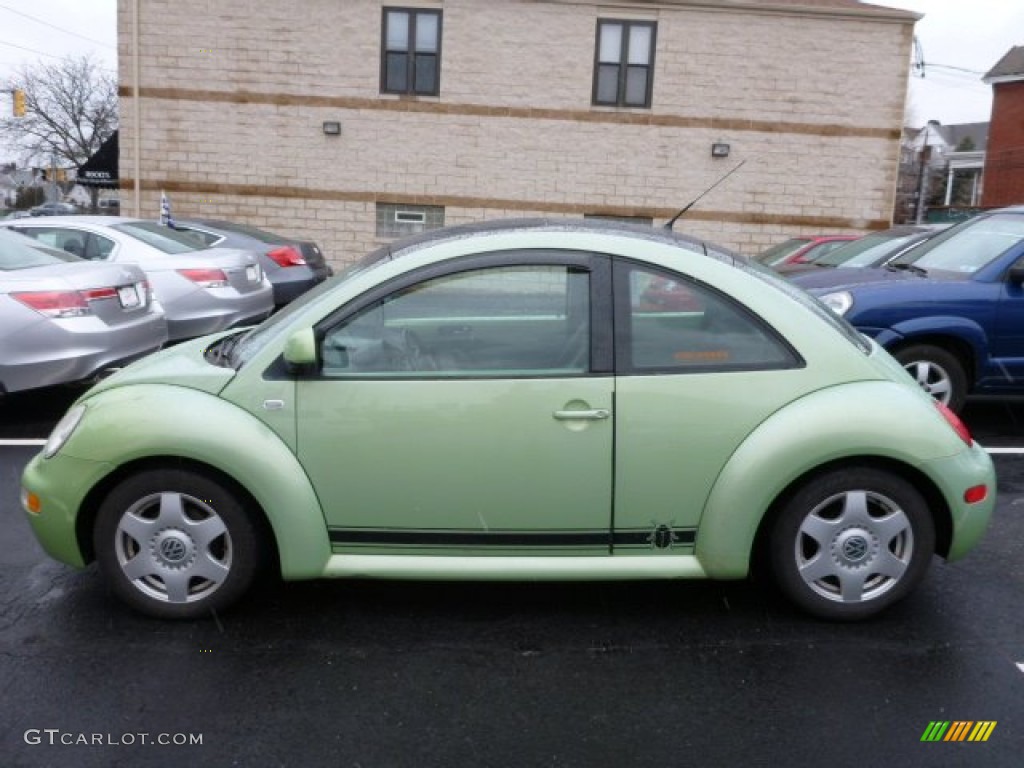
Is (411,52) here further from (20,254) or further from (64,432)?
(64,432)

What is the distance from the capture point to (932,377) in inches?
264

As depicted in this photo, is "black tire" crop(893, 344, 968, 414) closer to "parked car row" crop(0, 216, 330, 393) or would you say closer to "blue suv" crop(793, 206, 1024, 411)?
"blue suv" crop(793, 206, 1024, 411)

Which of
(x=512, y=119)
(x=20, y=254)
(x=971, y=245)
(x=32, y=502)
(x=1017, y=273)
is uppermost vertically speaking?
(x=512, y=119)

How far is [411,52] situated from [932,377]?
1463cm

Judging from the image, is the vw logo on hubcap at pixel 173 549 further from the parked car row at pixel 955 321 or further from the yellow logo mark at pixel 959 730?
the parked car row at pixel 955 321

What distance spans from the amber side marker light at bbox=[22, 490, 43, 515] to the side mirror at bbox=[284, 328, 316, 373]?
1.15m

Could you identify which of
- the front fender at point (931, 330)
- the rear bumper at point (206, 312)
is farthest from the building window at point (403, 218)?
the front fender at point (931, 330)

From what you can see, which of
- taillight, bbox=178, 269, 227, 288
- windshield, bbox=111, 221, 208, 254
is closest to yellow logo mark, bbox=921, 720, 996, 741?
taillight, bbox=178, 269, 227, 288

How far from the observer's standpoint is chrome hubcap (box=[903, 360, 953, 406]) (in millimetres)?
6633

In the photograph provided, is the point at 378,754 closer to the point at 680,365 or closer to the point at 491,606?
the point at 491,606

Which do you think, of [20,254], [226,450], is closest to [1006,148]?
[20,254]

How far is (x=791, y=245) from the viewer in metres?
12.8

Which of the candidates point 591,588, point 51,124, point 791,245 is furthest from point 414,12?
point 51,124

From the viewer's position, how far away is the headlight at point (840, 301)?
6.65 metres
